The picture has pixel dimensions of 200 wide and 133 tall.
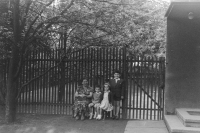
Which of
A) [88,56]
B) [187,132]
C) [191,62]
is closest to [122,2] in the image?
[88,56]

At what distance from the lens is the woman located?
28.4 feet

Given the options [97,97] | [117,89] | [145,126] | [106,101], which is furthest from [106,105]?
[145,126]

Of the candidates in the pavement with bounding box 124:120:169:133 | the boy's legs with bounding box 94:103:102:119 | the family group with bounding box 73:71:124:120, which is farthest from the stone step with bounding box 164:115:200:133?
the boy's legs with bounding box 94:103:102:119

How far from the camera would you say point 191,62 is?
8148mm

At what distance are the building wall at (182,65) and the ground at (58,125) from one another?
1866 mm

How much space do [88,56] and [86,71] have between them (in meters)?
0.53

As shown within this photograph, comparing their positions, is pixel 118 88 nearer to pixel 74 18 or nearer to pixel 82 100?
pixel 82 100

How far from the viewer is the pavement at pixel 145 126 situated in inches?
278

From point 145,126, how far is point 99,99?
1.83 meters

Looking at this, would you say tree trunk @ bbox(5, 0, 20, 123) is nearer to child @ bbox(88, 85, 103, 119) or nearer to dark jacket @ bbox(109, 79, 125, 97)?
child @ bbox(88, 85, 103, 119)

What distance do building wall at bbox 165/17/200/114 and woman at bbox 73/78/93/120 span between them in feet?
8.47

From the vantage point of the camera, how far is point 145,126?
24.9 feet

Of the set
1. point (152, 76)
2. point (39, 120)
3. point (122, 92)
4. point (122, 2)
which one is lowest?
point (39, 120)

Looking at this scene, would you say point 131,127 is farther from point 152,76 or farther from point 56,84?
point 56,84
